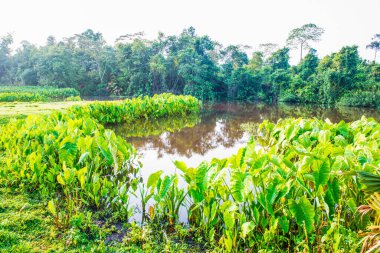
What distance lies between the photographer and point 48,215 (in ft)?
8.99

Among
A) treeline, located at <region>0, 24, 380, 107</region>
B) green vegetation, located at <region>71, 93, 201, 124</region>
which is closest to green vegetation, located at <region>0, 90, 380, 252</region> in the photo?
green vegetation, located at <region>71, 93, 201, 124</region>

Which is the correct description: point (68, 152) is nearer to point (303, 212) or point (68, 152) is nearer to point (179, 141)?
point (303, 212)

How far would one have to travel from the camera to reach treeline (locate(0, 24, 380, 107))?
2095 cm

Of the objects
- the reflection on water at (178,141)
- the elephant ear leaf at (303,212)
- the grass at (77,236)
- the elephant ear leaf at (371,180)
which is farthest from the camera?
the reflection on water at (178,141)

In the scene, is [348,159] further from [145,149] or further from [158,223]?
[145,149]

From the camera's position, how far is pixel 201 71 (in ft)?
80.1

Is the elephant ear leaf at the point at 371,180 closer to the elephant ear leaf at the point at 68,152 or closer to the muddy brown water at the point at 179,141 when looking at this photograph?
the muddy brown water at the point at 179,141

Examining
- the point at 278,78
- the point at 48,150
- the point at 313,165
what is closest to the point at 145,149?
the point at 48,150

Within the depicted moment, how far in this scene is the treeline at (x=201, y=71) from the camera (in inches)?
825

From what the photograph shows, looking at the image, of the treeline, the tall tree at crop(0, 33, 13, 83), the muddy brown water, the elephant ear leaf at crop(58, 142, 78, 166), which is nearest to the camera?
the elephant ear leaf at crop(58, 142, 78, 166)

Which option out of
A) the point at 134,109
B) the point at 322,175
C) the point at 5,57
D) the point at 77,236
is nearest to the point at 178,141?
the point at 134,109

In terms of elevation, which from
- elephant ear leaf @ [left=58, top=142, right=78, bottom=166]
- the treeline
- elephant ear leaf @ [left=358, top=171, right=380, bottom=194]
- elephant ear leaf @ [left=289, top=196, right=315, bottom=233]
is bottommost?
elephant ear leaf @ [left=289, top=196, right=315, bottom=233]

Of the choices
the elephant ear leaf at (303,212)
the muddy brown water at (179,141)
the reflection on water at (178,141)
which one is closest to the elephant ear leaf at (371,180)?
the elephant ear leaf at (303,212)

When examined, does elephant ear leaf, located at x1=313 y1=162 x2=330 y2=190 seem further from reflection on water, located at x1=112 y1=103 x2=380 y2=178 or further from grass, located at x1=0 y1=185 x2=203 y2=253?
reflection on water, located at x1=112 y1=103 x2=380 y2=178
